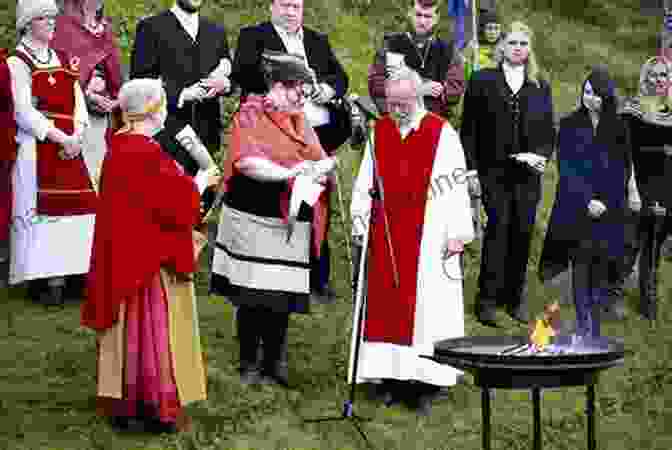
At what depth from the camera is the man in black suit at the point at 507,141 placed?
9148 millimetres

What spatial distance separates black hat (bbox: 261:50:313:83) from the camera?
7.24 meters

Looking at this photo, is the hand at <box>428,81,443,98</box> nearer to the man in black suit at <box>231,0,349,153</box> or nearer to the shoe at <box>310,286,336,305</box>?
the man in black suit at <box>231,0,349,153</box>

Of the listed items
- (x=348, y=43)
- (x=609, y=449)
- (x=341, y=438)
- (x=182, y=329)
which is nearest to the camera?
(x=182, y=329)

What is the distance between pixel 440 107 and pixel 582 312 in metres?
2.01

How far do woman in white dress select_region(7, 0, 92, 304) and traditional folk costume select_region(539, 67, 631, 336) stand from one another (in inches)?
132

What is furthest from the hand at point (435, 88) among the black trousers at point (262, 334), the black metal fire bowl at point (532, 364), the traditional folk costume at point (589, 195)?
the black metal fire bowl at point (532, 364)

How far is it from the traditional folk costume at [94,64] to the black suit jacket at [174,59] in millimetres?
422

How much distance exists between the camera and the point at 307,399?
773cm

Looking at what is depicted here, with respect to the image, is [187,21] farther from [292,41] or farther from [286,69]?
[286,69]

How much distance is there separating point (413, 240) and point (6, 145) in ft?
9.00

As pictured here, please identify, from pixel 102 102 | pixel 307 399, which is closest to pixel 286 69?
pixel 307 399

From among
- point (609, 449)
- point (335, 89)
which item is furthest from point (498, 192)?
point (609, 449)

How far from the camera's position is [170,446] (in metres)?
6.79

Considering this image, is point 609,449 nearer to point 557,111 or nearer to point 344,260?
point 344,260
